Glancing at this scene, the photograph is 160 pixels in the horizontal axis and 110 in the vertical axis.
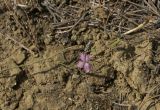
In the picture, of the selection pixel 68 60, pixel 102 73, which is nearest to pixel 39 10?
pixel 68 60

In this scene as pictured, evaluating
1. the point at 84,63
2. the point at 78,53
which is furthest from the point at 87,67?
the point at 78,53

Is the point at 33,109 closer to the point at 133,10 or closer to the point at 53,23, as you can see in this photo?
the point at 53,23

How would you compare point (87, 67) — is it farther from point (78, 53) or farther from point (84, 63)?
point (78, 53)
